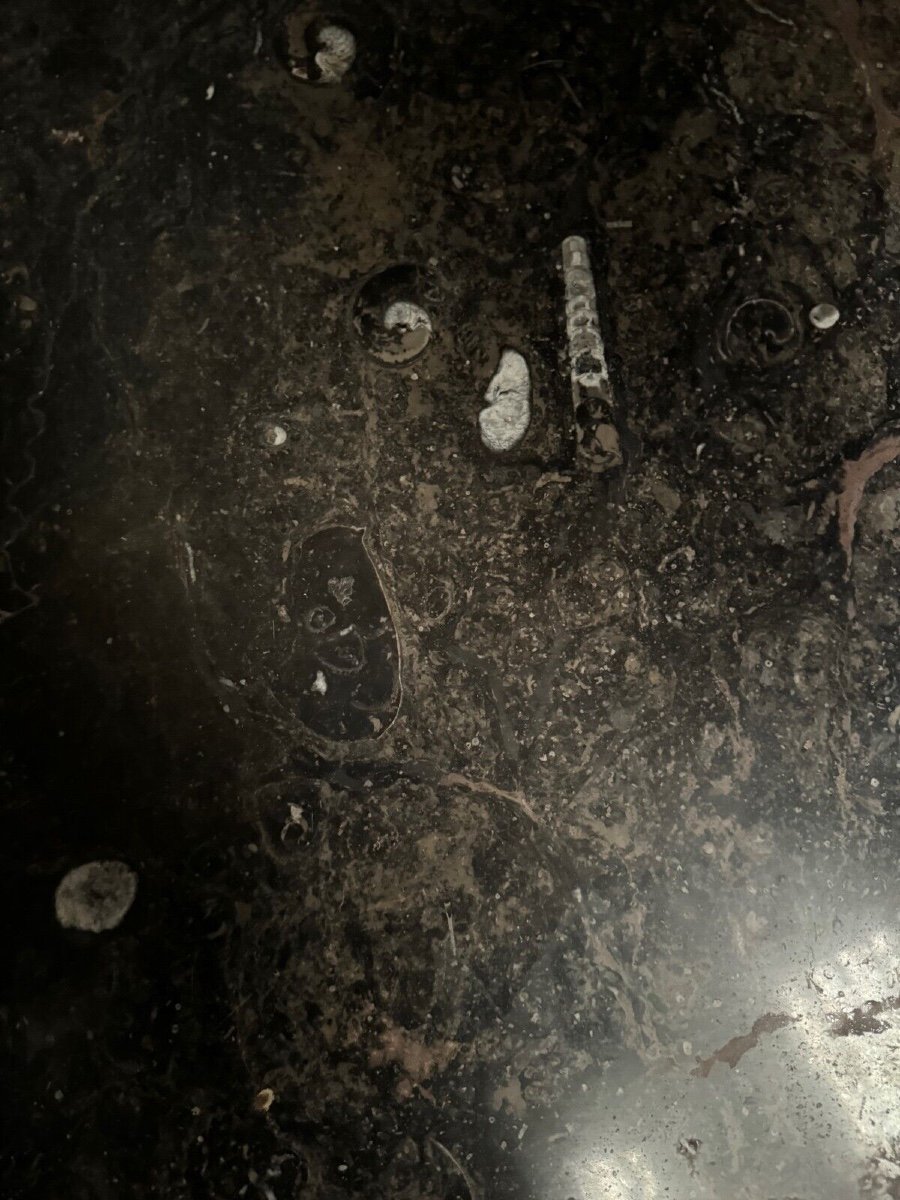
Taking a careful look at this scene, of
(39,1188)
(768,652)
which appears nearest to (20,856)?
(39,1188)

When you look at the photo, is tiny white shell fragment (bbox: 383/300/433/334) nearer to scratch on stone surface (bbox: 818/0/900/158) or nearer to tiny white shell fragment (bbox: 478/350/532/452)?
tiny white shell fragment (bbox: 478/350/532/452)

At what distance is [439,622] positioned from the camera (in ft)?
4.26

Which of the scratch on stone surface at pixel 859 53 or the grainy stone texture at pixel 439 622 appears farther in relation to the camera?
the scratch on stone surface at pixel 859 53

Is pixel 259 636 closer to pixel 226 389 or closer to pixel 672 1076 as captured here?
pixel 226 389

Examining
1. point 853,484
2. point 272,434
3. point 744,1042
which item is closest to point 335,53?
point 272,434

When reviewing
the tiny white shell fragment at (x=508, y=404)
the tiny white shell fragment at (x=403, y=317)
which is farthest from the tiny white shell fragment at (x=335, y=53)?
the tiny white shell fragment at (x=508, y=404)

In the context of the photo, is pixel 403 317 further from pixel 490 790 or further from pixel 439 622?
pixel 490 790

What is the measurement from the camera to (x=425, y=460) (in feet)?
4.28

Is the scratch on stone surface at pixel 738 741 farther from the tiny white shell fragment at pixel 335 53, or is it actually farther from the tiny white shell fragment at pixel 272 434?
the tiny white shell fragment at pixel 335 53

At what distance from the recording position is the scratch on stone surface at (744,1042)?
1.29 metres

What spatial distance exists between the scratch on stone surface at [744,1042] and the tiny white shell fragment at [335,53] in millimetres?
1493

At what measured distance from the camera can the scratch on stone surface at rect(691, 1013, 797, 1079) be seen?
1.29 m

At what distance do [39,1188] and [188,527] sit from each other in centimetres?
92

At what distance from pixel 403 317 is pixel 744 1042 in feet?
3.78
